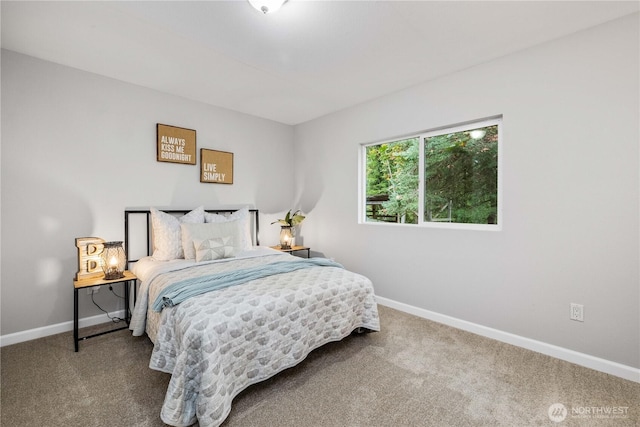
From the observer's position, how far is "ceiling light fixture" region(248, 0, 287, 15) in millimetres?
1753

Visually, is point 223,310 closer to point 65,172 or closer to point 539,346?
point 65,172

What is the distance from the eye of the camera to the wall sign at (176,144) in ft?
10.5

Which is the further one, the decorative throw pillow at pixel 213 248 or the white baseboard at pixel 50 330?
the decorative throw pillow at pixel 213 248

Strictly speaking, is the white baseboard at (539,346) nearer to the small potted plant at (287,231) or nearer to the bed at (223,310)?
the bed at (223,310)

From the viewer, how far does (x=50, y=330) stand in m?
2.60

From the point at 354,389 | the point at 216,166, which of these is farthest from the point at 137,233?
the point at 354,389

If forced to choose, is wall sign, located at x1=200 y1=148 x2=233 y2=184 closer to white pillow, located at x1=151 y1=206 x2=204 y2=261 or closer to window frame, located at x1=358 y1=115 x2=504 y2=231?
white pillow, located at x1=151 y1=206 x2=204 y2=261

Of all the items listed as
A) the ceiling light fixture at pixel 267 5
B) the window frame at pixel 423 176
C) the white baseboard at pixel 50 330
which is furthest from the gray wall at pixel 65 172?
the window frame at pixel 423 176

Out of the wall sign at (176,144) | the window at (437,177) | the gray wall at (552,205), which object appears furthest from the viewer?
the wall sign at (176,144)
